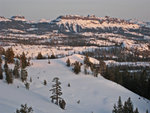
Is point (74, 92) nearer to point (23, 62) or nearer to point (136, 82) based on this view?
point (23, 62)

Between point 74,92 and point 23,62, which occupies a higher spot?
point 23,62

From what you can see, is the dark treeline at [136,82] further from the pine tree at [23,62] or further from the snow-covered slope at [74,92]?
the pine tree at [23,62]

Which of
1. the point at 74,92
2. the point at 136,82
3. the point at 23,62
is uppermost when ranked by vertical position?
the point at 23,62

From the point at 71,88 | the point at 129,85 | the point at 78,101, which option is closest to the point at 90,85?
the point at 71,88

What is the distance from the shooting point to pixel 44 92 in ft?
138

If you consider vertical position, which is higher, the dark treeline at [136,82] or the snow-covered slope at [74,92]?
the snow-covered slope at [74,92]

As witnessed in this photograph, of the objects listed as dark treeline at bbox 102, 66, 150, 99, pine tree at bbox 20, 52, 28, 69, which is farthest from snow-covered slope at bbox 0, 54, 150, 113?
dark treeline at bbox 102, 66, 150, 99

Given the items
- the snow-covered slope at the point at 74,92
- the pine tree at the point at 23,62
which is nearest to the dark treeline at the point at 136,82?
the snow-covered slope at the point at 74,92

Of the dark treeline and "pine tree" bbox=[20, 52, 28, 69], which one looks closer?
the dark treeline

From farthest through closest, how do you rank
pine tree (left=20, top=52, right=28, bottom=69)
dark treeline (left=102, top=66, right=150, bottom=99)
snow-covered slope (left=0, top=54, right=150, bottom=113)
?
1. pine tree (left=20, top=52, right=28, bottom=69)
2. dark treeline (left=102, top=66, right=150, bottom=99)
3. snow-covered slope (left=0, top=54, right=150, bottom=113)

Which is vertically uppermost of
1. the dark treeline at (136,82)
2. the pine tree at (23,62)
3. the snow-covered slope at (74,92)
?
the pine tree at (23,62)

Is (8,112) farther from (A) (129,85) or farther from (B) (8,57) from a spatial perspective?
(A) (129,85)

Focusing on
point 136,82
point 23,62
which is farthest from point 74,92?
point 136,82

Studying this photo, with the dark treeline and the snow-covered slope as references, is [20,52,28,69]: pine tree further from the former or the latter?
the dark treeline
